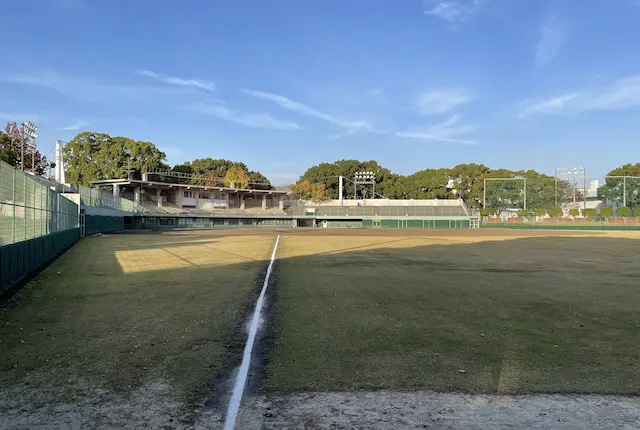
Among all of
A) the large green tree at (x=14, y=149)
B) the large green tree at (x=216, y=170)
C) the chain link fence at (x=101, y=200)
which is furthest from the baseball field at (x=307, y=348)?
the large green tree at (x=216, y=170)

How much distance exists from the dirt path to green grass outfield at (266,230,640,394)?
0.27 meters

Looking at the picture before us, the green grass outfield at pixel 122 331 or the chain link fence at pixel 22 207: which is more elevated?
the chain link fence at pixel 22 207

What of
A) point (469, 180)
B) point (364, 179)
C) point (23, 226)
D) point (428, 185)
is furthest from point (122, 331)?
point (364, 179)

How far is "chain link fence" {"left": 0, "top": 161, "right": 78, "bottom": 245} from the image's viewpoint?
11.5 metres

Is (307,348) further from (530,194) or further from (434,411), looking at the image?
(530,194)

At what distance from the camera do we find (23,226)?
13953 millimetres

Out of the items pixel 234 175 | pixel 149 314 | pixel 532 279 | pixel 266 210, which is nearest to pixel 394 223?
pixel 266 210

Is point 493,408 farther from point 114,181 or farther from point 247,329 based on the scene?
point 114,181

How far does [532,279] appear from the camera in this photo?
1475cm

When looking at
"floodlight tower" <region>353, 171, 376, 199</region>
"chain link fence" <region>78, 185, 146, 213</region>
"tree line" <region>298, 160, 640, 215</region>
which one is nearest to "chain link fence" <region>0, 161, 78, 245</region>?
"chain link fence" <region>78, 185, 146, 213</region>

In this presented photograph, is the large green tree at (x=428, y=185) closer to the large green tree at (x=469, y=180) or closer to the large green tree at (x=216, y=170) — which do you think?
the large green tree at (x=469, y=180)

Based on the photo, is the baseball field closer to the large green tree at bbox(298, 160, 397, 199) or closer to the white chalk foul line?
the white chalk foul line

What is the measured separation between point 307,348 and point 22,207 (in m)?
10.9

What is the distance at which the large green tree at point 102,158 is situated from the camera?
9188 cm
